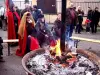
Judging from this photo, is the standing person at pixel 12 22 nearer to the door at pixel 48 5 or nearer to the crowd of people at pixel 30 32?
the crowd of people at pixel 30 32

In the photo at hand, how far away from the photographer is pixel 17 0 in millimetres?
18938

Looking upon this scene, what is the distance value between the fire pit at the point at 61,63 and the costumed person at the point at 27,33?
2964 millimetres

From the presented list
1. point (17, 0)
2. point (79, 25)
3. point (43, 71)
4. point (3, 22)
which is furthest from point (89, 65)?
point (17, 0)

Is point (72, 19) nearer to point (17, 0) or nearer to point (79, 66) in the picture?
point (79, 66)

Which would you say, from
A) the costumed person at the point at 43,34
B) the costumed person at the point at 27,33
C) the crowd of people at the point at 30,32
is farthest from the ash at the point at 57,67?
the costumed person at the point at 43,34

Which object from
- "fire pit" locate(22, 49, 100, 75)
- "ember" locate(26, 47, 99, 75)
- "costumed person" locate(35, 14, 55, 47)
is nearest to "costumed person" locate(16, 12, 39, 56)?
"costumed person" locate(35, 14, 55, 47)

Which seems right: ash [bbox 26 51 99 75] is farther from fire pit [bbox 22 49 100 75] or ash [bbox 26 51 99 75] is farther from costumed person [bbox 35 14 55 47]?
costumed person [bbox 35 14 55 47]

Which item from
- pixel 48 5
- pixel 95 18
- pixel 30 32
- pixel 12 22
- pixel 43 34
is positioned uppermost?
pixel 48 5

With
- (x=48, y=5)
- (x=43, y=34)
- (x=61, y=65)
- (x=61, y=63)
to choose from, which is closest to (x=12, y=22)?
(x=43, y=34)

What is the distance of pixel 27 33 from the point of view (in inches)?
348

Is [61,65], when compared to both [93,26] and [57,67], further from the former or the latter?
[93,26]

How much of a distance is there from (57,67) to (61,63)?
202mm

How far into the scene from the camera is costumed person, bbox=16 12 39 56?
340 inches

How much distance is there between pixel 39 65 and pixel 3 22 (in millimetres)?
11186
